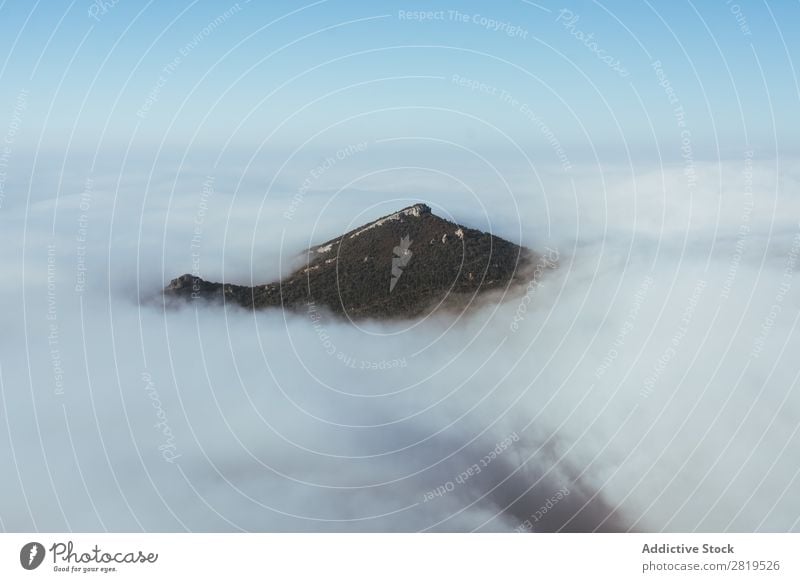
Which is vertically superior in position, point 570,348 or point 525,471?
point 570,348

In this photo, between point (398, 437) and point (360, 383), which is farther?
point (360, 383)

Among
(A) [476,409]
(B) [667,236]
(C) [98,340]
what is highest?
(B) [667,236]

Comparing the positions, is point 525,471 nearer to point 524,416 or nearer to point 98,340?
point 524,416
